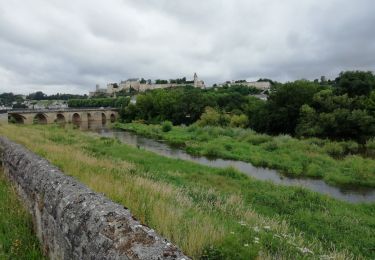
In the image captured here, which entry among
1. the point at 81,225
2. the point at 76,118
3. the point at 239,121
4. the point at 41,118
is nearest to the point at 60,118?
the point at 76,118

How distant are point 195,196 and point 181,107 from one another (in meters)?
59.8

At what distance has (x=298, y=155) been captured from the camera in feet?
86.8

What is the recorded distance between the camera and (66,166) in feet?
30.0

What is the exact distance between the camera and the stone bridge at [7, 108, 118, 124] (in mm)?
74125

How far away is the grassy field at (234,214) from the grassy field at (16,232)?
52.5 inches

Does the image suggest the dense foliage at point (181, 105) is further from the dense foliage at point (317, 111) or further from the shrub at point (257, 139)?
the shrub at point (257, 139)

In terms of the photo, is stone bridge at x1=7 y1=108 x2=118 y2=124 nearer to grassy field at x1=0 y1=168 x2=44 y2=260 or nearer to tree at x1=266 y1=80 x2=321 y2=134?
tree at x1=266 y1=80 x2=321 y2=134

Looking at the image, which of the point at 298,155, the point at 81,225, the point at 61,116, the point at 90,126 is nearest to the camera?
the point at 81,225

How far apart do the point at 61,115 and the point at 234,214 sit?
86.4 metres

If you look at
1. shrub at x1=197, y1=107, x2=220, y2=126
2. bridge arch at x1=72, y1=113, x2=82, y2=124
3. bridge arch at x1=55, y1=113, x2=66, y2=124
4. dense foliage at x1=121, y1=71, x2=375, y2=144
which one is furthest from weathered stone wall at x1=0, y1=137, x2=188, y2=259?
bridge arch at x1=72, y1=113, x2=82, y2=124

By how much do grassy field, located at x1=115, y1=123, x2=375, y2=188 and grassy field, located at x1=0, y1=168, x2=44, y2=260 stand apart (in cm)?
1719

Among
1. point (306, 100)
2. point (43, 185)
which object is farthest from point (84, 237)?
point (306, 100)

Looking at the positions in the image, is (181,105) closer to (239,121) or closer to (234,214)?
(239,121)

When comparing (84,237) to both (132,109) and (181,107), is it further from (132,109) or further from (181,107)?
(132,109)
